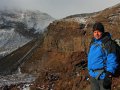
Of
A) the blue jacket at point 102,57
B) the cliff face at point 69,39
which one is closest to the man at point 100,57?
the blue jacket at point 102,57

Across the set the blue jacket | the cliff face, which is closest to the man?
the blue jacket

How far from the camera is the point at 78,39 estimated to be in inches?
3423

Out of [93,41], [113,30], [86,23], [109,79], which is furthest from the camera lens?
[86,23]

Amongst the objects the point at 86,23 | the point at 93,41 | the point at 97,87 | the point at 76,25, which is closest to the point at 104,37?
the point at 93,41

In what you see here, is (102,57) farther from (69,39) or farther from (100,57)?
(69,39)

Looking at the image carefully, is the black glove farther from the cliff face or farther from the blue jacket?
the cliff face

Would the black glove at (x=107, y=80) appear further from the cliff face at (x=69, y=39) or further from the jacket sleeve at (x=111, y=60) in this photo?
the cliff face at (x=69, y=39)

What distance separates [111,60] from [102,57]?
1.25 feet

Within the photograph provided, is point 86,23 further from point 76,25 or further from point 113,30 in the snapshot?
point 113,30

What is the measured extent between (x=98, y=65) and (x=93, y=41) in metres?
0.71

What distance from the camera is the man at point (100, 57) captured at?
12.2 metres

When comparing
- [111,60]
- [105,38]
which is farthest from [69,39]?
[111,60]

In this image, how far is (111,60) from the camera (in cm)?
1210

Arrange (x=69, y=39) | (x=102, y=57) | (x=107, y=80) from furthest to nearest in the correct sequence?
(x=69, y=39) → (x=102, y=57) → (x=107, y=80)
